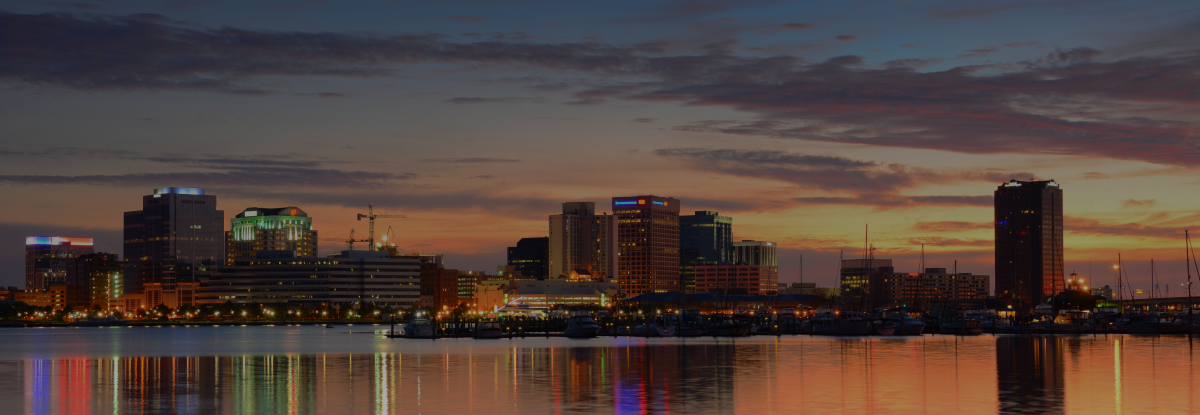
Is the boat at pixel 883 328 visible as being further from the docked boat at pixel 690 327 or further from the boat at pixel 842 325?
the docked boat at pixel 690 327

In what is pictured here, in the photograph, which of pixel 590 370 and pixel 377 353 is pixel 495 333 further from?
pixel 590 370

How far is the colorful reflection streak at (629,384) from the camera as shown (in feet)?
167

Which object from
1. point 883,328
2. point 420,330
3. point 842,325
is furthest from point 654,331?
point 420,330

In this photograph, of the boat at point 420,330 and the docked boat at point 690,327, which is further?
the boat at point 420,330

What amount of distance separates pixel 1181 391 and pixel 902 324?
108 metres

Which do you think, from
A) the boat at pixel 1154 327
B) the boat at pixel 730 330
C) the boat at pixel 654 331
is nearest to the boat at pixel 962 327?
the boat at pixel 1154 327

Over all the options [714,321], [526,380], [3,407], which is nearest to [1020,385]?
[526,380]

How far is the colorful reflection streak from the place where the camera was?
51.0 metres

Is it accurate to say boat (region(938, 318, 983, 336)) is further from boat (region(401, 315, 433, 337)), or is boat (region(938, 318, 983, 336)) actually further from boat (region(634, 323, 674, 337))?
boat (region(401, 315, 433, 337))

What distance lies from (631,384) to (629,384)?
10 centimetres

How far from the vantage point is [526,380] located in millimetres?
67000

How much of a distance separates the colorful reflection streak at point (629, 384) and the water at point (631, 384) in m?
0.10

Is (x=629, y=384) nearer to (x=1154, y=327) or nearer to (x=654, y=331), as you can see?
(x=654, y=331)

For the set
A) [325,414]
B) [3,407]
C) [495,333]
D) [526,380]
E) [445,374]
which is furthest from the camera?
[495,333]
